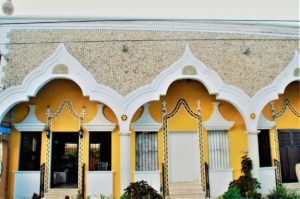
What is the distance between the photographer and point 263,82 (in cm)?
1077

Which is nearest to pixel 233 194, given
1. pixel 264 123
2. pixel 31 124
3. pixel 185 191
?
pixel 185 191

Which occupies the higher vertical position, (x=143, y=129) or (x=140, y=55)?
(x=140, y=55)

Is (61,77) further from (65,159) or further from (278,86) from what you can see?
(278,86)

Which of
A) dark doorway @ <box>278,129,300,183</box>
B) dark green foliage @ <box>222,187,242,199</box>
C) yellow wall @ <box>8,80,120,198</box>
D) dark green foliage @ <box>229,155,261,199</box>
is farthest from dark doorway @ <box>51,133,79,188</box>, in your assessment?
dark doorway @ <box>278,129,300,183</box>

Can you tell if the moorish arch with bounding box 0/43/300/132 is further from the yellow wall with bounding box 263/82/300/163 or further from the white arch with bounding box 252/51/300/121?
the yellow wall with bounding box 263/82/300/163

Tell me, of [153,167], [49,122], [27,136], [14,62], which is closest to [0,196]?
[27,136]

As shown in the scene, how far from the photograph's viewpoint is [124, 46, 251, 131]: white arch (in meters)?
10.0

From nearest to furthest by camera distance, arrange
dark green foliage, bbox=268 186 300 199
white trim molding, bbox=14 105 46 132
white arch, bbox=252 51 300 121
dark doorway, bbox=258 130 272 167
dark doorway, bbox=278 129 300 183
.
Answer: dark green foliage, bbox=268 186 300 199
white arch, bbox=252 51 300 121
white trim molding, bbox=14 105 46 132
dark doorway, bbox=258 130 272 167
dark doorway, bbox=278 129 300 183

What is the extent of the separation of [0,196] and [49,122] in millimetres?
2904

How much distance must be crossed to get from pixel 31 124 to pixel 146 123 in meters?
4.14

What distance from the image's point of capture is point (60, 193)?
10.4m

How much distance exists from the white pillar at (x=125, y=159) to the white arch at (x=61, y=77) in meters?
0.90

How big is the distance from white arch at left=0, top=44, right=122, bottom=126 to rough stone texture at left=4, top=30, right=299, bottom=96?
197 mm

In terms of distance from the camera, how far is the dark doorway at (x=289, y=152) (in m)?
11.6
